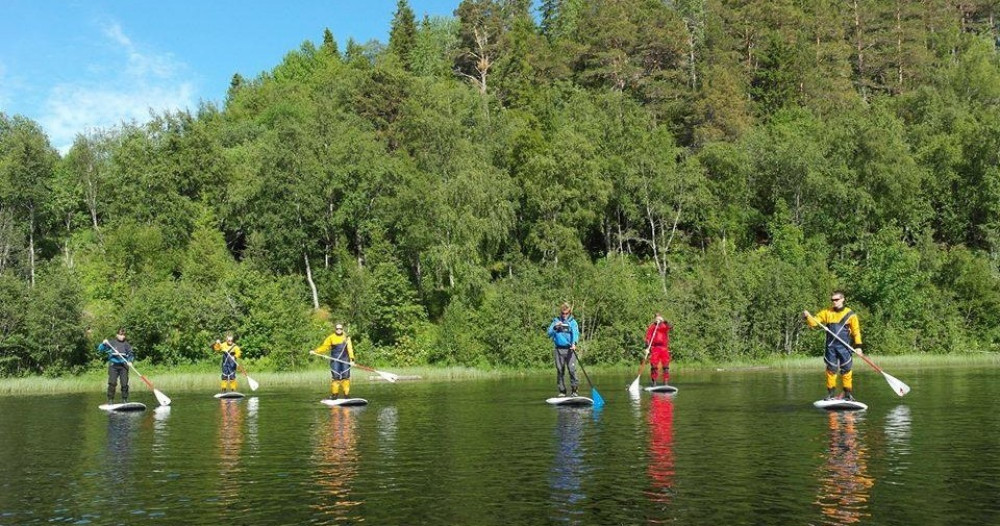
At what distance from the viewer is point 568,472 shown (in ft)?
41.6

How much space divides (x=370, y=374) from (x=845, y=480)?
37.5 m

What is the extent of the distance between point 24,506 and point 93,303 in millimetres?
60788

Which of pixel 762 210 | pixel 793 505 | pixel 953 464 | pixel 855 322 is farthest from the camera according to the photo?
pixel 762 210

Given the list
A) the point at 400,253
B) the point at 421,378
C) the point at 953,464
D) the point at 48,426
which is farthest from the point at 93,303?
the point at 953,464

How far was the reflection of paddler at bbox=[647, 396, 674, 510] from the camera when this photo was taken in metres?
11.1

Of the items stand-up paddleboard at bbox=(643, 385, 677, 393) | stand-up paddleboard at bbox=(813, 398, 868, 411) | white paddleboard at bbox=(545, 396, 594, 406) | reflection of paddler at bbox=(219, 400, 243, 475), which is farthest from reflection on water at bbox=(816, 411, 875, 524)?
stand-up paddleboard at bbox=(643, 385, 677, 393)

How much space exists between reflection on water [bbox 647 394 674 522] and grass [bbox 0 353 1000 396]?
76.1 ft

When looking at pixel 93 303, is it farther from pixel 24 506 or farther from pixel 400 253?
pixel 24 506

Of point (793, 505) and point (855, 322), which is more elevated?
point (855, 322)

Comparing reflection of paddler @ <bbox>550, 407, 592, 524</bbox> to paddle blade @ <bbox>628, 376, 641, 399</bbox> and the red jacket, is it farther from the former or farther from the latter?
the red jacket

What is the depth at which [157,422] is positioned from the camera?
22375mm

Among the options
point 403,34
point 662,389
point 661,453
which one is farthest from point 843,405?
point 403,34

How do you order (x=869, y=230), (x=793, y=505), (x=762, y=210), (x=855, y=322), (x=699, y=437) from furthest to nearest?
(x=762, y=210) < (x=869, y=230) < (x=855, y=322) < (x=699, y=437) < (x=793, y=505)

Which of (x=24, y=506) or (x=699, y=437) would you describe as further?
(x=699, y=437)
